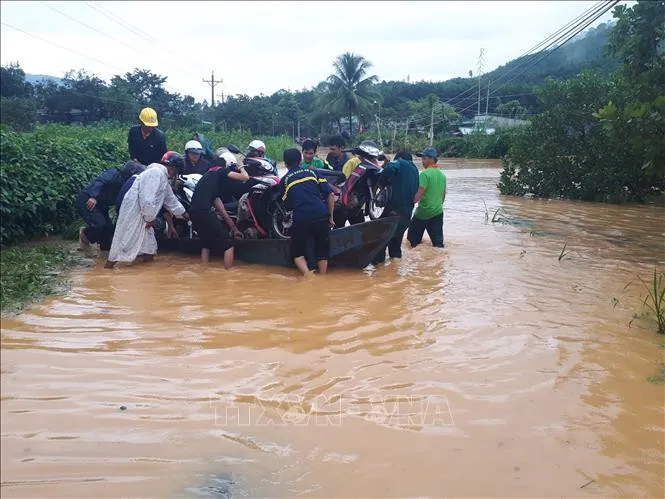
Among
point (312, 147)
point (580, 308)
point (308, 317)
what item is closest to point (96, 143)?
point (312, 147)

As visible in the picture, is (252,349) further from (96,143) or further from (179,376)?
(96,143)

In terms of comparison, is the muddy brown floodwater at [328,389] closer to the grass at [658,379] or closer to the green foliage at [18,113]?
the grass at [658,379]

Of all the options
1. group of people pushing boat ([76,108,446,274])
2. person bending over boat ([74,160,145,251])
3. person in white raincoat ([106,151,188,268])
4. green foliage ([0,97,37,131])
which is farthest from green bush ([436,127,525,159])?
person in white raincoat ([106,151,188,268])

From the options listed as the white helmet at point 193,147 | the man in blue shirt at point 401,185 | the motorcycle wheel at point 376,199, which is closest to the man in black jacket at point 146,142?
the white helmet at point 193,147

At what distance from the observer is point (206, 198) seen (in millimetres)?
7137

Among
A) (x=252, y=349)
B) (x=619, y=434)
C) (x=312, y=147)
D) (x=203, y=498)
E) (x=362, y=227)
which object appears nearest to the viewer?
(x=203, y=498)

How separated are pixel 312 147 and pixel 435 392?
A: 5076mm

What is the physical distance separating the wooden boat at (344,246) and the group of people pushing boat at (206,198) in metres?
0.18

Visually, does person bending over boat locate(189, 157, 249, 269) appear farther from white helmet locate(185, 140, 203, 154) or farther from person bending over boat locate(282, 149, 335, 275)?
white helmet locate(185, 140, 203, 154)

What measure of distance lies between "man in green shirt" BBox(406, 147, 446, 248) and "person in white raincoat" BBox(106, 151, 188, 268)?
3256 mm

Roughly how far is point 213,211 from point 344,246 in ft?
5.49

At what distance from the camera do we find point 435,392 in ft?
13.4

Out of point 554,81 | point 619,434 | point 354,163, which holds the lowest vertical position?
point 619,434

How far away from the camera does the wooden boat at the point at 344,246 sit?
703 centimetres
